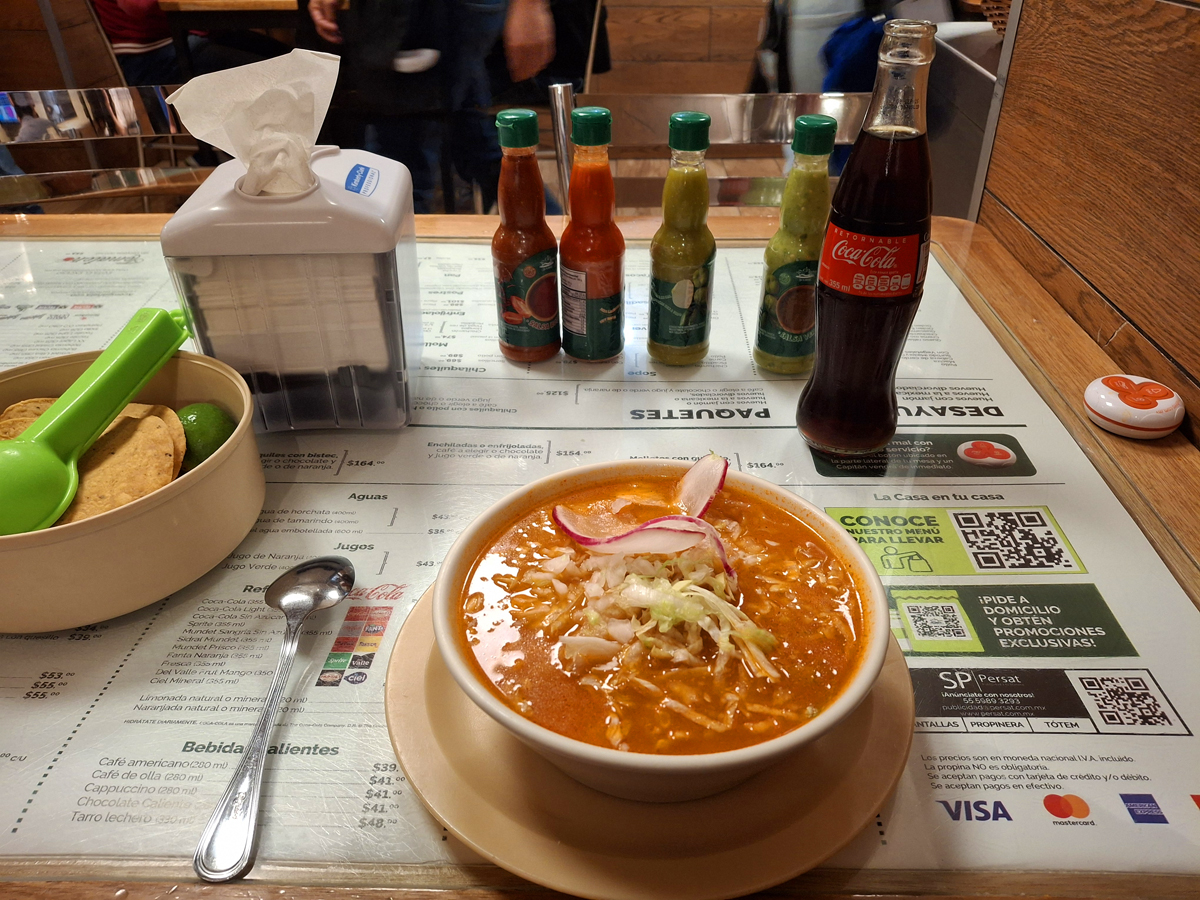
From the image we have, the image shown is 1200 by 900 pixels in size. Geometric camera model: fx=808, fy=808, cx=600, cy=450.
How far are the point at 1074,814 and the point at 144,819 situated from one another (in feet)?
2.42

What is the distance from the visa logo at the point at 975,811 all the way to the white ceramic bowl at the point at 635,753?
154 millimetres

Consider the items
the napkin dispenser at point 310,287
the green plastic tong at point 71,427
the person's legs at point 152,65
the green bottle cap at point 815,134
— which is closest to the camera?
the green plastic tong at point 71,427

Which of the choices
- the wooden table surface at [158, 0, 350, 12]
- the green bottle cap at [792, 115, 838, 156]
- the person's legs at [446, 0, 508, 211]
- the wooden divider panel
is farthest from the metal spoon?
the wooden table surface at [158, 0, 350, 12]

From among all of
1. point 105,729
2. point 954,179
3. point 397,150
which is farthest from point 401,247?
point 397,150

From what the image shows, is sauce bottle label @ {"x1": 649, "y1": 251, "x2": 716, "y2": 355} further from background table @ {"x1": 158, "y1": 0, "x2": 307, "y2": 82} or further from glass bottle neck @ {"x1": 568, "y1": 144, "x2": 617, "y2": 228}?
background table @ {"x1": 158, "y1": 0, "x2": 307, "y2": 82}

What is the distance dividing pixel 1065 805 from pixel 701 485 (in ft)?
1.30

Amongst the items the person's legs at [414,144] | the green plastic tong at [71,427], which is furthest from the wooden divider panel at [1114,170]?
the person's legs at [414,144]

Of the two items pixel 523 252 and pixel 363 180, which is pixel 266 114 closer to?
pixel 363 180

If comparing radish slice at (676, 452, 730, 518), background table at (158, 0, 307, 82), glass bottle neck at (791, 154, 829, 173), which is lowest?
radish slice at (676, 452, 730, 518)

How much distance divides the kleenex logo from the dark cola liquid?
1.94ft

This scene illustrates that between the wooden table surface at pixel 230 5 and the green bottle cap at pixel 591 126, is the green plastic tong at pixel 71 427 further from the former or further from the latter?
the wooden table surface at pixel 230 5

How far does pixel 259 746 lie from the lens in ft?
2.22

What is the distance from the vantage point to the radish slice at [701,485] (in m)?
0.77

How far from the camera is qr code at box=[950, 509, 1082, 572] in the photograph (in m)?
0.90
